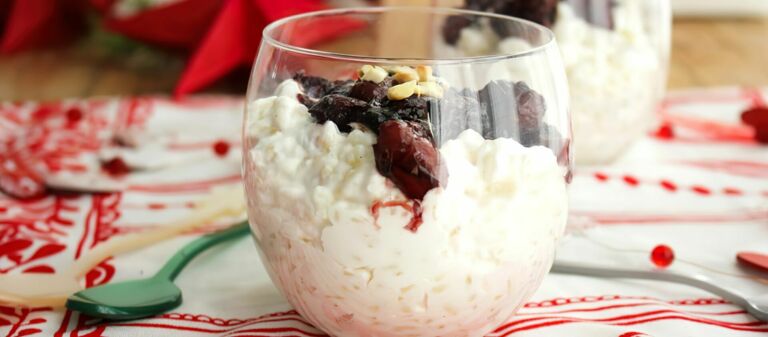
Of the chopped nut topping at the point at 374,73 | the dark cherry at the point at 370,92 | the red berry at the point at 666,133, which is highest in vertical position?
the chopped nut topping at the point at 374,73

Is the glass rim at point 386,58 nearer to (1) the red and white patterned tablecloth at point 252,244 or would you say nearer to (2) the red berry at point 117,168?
(1) the red and white patterned tablecloth at point 252,244

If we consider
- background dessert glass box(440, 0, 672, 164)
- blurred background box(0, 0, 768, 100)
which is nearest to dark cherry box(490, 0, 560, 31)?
background dessert glass box(440, 0, 672, 164)

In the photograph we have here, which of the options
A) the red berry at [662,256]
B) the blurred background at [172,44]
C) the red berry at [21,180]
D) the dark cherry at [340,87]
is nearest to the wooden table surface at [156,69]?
the blurred background at [172,44]

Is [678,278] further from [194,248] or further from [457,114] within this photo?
[194,248]

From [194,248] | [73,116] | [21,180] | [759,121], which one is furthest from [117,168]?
[759,121]

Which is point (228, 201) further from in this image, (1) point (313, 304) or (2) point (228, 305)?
(1) point (313, 304)

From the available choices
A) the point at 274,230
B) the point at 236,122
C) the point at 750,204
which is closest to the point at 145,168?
the point at 236,122
